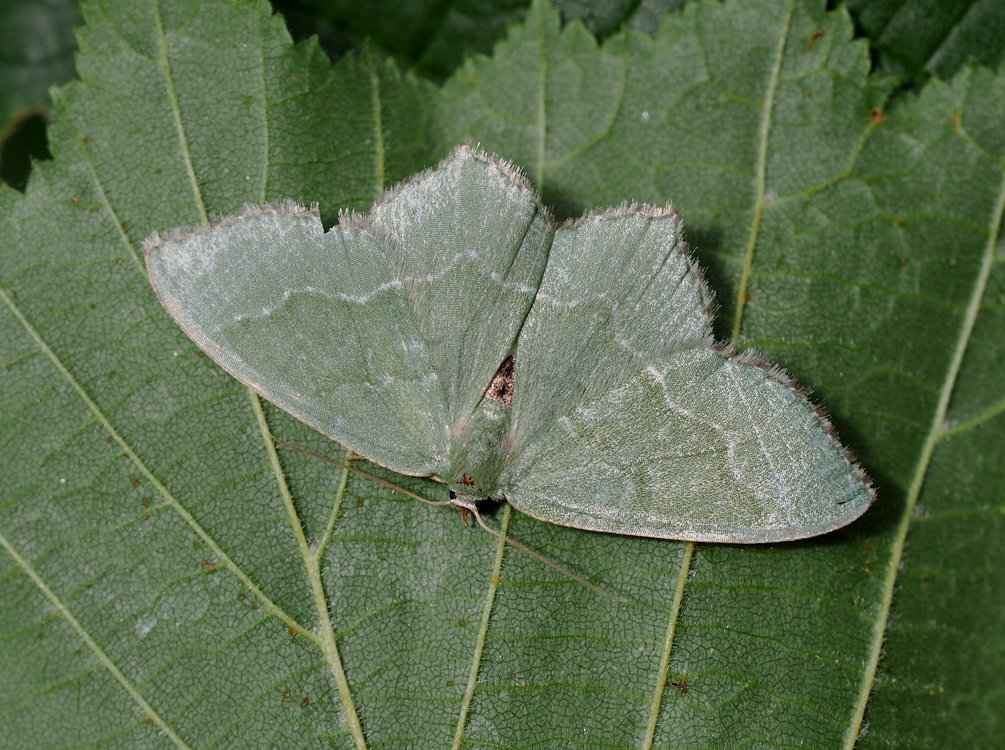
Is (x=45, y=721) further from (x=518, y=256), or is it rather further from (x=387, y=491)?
(x=518, y=256)

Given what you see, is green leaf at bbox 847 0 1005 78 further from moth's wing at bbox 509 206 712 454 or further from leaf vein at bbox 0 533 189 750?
leaf vein at bbox 0 533 189 750

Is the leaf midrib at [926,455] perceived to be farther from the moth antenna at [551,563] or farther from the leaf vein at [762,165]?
the moth antenna at [551,563]

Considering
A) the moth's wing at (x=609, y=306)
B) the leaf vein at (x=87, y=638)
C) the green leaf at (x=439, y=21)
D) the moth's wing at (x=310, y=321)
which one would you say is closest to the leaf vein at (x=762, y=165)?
the moth's wing at (x=609, y=306)

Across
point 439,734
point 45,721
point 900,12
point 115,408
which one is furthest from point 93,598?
point 900,12

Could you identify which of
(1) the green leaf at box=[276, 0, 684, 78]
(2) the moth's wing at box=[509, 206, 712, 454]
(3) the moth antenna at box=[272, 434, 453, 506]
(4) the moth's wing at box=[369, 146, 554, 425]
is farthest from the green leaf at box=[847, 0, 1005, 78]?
(3) the moth antenna at box=[272, 434, 453, 506]

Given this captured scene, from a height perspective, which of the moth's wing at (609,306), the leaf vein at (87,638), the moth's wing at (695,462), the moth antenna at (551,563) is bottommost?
the leaf vein at (87,638)

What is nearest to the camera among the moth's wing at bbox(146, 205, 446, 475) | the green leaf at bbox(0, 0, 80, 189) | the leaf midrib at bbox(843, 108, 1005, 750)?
the moth's wing at bbox(146, 205, 446, 475)

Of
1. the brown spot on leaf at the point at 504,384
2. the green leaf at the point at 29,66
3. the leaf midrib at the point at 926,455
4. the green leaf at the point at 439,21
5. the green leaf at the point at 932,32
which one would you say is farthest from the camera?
the green leaf at the point at 29,66
